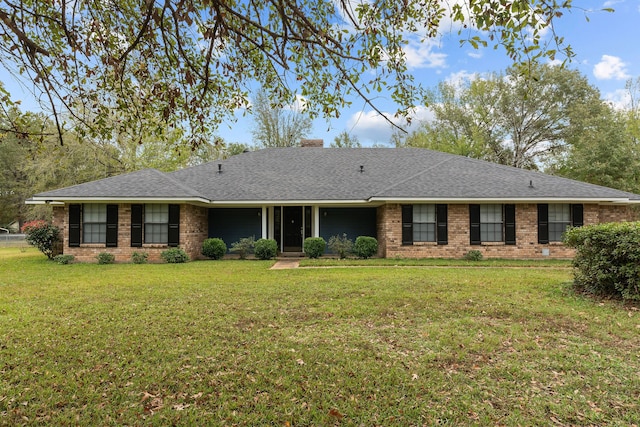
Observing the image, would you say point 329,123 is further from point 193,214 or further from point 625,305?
point 193,214

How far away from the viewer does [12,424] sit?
3.00 m

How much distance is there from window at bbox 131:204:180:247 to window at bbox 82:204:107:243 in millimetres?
1077

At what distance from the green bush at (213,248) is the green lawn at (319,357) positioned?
6230 millimetres

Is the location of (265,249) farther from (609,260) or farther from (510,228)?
(609,260)

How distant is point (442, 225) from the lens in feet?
45.1

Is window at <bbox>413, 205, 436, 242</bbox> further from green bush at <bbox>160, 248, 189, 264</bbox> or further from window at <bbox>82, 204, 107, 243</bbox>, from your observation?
window at <bbox>82, 204, 107, 243</bbox>

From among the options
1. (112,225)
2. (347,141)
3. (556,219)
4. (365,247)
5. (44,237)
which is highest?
(347,141)

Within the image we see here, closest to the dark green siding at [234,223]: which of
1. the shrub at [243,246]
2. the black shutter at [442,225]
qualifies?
the shrub at [243,246]

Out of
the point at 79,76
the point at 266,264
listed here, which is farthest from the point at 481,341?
the point at 266,264

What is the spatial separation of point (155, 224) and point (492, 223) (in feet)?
41.5

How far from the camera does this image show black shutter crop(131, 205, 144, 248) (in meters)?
13.4

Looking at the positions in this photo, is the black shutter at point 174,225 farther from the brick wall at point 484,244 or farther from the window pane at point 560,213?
the window pane at point 560,213

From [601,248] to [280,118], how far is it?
23.7m

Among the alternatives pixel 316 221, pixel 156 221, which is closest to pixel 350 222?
pixel 316 221
